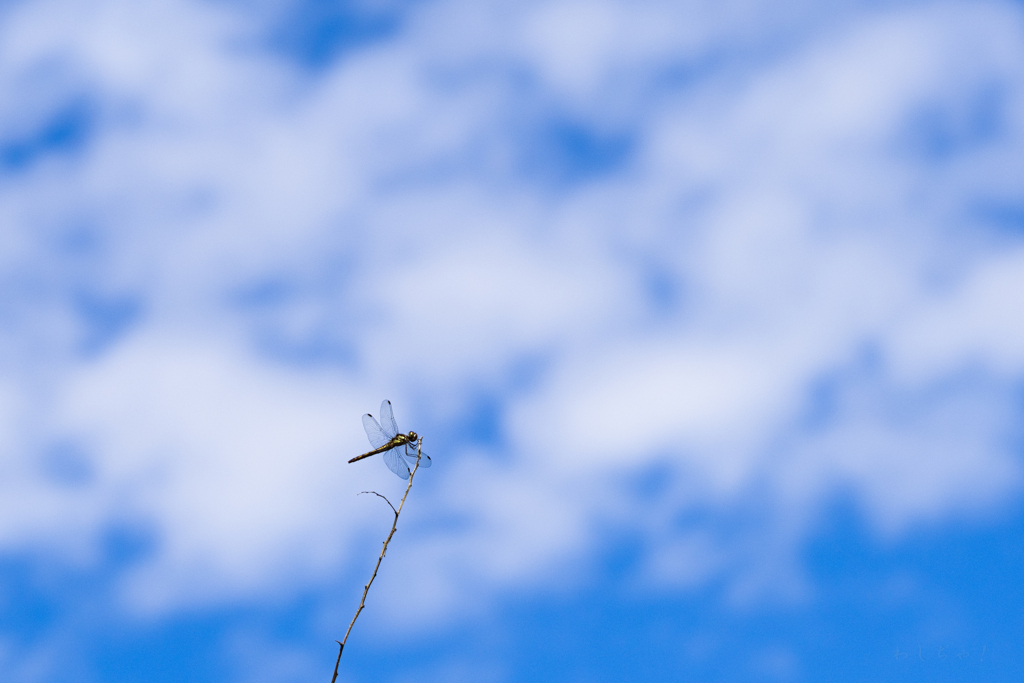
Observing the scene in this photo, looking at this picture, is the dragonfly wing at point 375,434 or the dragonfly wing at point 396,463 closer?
the dragonfly wing at point 396,463

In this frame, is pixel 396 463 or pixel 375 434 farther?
pixel 375 434

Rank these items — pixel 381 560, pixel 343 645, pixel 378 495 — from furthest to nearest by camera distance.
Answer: pixel 378 495, pixel 381 560, pixel 343 645

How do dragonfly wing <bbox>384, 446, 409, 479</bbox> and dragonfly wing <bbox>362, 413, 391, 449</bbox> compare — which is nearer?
dragonfly wing <bbox>384, 446, 409, 479</bbox>

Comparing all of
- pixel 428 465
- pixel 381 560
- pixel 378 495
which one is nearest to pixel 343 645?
pixel 381 560

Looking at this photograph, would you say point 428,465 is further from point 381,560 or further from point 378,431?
point 381,560

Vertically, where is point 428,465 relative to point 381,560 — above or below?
above

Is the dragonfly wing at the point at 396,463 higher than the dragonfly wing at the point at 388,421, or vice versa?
the dragonfly wing at the point at 388,421
